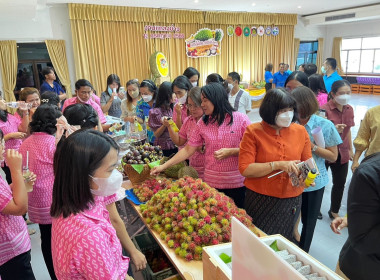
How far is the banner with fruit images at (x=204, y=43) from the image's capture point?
9.05m

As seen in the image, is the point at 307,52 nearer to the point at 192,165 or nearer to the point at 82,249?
the point at 192,165

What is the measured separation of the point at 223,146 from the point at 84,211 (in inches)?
44.2

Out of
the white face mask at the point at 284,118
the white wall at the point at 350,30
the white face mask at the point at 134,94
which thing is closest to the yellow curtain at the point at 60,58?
the white face mask at the point at 134,94

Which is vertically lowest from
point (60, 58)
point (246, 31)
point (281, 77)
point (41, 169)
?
point (41, 169)

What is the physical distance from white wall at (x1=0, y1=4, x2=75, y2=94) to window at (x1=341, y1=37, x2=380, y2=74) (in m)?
11.5

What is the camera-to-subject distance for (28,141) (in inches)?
72.6

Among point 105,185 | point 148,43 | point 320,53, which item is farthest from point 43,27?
point 320,53

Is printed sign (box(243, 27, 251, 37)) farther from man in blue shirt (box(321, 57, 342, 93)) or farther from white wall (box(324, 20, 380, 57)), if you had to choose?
man in blue shirt (box(321, 57, 342, 93))

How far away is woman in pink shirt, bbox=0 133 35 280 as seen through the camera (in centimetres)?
135

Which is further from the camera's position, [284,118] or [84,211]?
[284,118]

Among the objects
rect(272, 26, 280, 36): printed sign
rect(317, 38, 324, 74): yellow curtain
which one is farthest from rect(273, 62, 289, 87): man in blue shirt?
rect(317, 38, 324, 74): yellow curtain

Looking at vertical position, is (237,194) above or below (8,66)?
below

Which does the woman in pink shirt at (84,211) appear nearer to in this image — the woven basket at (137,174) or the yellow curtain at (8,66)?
the woven basket at (137,174)

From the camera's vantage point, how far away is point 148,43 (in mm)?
8273
